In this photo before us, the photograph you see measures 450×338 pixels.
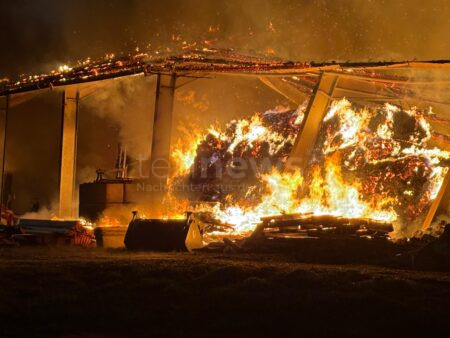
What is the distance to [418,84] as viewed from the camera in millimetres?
14641

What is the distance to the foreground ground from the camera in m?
6.20

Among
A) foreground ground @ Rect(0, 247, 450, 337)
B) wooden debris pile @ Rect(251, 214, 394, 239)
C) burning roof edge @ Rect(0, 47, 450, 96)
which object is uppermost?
burning roof edge @ Rect(0, 47, 450, 96)

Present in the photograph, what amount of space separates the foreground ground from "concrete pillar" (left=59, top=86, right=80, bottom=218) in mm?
9344

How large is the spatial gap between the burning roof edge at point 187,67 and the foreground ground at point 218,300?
5456mm

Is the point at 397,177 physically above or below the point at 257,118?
below

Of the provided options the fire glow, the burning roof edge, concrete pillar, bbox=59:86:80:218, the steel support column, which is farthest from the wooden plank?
concrete pillar, bbox=59:86:80:218

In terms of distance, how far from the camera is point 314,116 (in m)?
15.1

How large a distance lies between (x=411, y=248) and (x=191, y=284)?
5.43 meters

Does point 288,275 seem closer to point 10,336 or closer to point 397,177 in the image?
point 10,336

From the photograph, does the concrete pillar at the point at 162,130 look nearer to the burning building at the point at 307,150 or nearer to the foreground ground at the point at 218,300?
the burning building at the point at 307,150

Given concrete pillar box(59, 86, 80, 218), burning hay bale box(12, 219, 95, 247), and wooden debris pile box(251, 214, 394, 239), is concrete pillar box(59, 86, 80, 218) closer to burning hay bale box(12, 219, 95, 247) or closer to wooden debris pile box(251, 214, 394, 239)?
burning hay bale box(12, 219, 95, 247)

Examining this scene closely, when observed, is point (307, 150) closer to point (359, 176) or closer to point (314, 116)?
point (314, 116)

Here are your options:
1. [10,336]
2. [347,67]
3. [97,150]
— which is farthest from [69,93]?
[10,336]

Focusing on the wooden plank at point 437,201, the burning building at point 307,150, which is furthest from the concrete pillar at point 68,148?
the wooden plank at point 437,201
